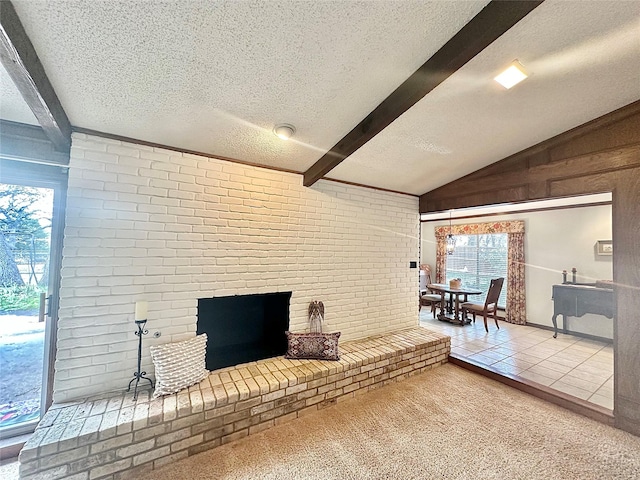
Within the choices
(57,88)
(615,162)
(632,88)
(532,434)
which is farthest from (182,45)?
(532,434)

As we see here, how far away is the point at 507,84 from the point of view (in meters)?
1.90

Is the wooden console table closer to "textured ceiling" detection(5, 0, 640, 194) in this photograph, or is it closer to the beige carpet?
the beige carpet

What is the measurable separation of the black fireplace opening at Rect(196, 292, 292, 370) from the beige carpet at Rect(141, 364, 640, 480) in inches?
29.8

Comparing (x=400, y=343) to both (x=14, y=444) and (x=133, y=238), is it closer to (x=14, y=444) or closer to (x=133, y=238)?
(x=133, y=238)

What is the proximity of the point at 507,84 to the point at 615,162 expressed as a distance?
54.2 inches

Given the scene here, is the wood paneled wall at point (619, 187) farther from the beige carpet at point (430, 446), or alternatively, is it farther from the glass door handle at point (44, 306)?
the glass door handle at point (44, 306)

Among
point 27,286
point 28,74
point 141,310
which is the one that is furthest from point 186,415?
point 28,74

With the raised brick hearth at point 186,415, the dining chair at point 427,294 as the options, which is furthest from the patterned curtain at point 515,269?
the raised brick hearth at point 186,415

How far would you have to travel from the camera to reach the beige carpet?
5.98 feet

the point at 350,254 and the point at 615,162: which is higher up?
the point at 615,162

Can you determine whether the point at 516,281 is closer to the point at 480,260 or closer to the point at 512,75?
the point at 480,260

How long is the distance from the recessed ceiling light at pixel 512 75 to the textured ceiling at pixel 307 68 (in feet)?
0.16

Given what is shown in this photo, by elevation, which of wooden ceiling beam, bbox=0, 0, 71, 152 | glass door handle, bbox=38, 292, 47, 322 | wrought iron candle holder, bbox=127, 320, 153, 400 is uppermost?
wooden ceiling beam, bbox=0, 0, 71, 152

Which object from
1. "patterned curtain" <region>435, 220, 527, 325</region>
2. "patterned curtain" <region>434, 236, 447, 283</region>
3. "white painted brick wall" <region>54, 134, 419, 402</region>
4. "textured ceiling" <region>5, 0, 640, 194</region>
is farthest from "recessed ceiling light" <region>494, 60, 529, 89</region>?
"patterned curtain" <region>434, 236, 447, 283</region>
